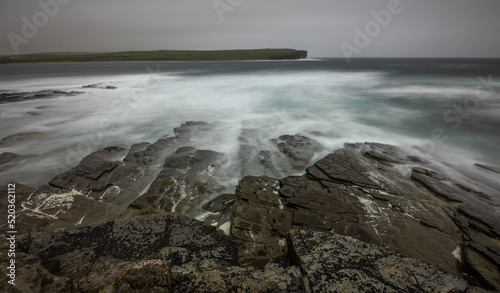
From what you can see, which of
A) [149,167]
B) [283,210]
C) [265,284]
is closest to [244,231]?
[283,210]

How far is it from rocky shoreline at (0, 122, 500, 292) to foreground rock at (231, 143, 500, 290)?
0.03 meters

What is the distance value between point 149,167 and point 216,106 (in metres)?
11.3

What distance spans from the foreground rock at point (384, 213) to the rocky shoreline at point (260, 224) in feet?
0.10

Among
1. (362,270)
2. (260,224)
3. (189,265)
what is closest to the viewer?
(362,270)

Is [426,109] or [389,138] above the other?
[426,109]

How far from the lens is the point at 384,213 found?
17.4 feet

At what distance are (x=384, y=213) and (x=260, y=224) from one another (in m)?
3.20

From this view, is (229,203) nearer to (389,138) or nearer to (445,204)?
(445,204)

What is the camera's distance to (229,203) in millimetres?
5898

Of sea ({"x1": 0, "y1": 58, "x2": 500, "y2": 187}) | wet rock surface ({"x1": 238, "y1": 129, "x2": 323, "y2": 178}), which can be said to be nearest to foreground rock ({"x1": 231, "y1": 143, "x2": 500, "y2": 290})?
wet rock surface ({"x1": 238, "y1": 129, "x2": 323, "y2": 178})

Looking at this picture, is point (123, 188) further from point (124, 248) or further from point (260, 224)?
point (260, 224)

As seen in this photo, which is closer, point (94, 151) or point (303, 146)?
point (94, 151)

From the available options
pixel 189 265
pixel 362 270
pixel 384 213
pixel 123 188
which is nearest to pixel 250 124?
pixel 123 188

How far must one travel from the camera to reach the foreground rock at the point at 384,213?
→ 4.20 m
